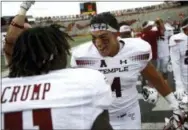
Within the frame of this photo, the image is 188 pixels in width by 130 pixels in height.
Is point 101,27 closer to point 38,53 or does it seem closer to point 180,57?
point 38,53

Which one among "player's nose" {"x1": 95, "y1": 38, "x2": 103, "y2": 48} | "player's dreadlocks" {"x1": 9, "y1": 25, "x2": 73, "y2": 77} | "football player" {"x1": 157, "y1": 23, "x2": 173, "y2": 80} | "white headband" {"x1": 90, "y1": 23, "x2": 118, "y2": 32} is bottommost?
"football player" {"x1": 157, "y1": 23, "x2": 173, "y2": 80}

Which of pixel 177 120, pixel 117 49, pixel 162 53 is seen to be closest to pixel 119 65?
pixel 117 49

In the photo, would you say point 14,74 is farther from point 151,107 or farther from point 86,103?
point 151,107

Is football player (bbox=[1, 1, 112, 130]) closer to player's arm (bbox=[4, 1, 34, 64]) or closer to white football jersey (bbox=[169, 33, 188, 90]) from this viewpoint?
player's arm (bbox=[4, 1, 34, 64])

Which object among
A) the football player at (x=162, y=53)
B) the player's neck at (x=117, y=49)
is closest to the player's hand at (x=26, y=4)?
the player's neck at (x=117, y=49)

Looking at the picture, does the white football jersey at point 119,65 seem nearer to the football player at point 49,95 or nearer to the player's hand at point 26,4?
the player's hand at point 26,4

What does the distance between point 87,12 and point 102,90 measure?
43.5 metres

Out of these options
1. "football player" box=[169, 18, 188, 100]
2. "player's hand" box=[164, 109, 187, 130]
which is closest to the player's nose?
"player's hand" box=[164, 109, 187, 130]

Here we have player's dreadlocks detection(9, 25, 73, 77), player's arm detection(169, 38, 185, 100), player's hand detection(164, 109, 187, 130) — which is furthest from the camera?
player's arm detection(169, 38, 185, 100)

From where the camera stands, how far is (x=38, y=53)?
1.99m

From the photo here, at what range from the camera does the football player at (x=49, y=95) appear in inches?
73.9

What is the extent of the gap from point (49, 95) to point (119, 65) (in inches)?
61.9

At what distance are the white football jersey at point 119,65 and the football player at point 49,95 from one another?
55.0 inches

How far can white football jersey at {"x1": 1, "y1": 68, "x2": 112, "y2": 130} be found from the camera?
1873 mm
